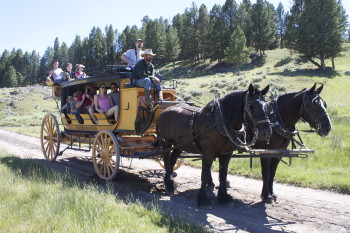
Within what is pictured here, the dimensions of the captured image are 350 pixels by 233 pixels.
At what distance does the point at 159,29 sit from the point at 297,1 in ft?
103

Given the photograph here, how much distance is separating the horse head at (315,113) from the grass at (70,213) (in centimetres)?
311

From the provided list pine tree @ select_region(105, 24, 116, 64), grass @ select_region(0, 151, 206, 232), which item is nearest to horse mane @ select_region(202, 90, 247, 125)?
grass @ select_region(0, 151, 206, 232)

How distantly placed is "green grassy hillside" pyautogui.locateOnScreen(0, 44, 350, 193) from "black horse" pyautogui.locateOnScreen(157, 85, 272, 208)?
88 cm

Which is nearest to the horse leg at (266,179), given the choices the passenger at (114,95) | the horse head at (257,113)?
the horse head at (257,113)

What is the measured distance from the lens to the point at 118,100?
8703 mm

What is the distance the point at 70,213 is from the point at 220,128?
9.76 ft

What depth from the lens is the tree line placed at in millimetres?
44906

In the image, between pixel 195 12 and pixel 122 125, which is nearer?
pixel 122 125

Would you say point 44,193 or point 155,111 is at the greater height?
point 155,111

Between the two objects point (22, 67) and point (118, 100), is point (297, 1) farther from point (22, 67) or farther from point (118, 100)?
point (22, 67)

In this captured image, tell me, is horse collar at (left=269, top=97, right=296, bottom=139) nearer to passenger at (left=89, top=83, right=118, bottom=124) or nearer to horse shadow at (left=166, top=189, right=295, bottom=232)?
horse shadow at (left=166, top=189, right=295, bottom=232)

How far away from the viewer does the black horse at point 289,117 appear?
605cm

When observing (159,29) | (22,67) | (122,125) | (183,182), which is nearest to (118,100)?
(122,125)

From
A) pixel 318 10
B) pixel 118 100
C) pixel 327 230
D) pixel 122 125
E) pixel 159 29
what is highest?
pixel 159 29
